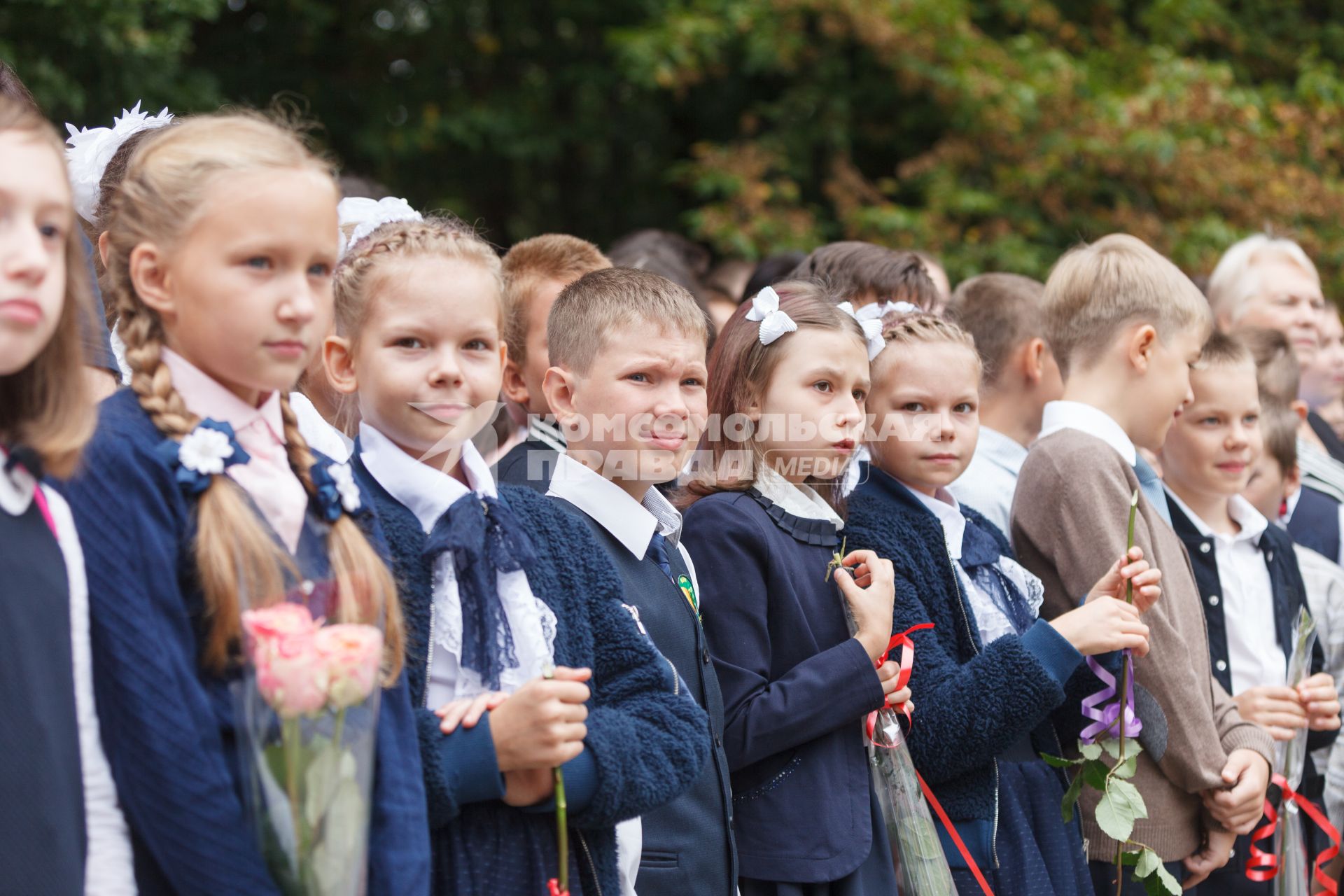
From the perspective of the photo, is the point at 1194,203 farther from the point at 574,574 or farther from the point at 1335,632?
the point at 574,574

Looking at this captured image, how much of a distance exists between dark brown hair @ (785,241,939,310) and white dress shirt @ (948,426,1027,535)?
1.66ft

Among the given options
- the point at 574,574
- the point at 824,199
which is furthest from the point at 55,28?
the point at 574,574

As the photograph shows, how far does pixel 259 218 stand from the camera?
1.98 meters

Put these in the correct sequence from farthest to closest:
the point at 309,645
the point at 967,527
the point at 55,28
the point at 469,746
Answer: the point at 55,28 → the point at 967,527 → the point at 469,746 → the point at 309,645

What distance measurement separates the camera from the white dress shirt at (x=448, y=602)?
2.42 metres

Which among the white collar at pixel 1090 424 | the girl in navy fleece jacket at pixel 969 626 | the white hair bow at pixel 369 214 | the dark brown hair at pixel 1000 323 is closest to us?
the white hair bow at pixel 369 214

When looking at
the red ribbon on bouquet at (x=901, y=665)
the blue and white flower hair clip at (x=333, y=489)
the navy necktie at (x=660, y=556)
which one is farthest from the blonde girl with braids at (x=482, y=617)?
the red ribbon on bouquet at (x=901, y=665)

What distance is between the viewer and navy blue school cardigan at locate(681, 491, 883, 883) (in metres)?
3.02

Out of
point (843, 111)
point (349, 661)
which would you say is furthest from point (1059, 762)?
point (843, 111)

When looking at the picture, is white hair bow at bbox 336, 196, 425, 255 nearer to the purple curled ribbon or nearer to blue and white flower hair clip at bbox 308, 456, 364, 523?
blue and white flower hair clip at bbox 308, 456, 364, 523

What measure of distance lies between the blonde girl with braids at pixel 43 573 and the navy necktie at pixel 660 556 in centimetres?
136

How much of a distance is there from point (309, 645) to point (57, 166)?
741mm

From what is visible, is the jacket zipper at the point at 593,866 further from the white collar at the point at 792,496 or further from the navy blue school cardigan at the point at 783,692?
the white collar at the point at 792,496

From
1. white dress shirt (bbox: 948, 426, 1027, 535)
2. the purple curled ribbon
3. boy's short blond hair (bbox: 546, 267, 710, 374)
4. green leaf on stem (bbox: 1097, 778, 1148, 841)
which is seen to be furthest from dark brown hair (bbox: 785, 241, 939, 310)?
green leaf on stem (bbox: 1097, 778, 1148, 841)
